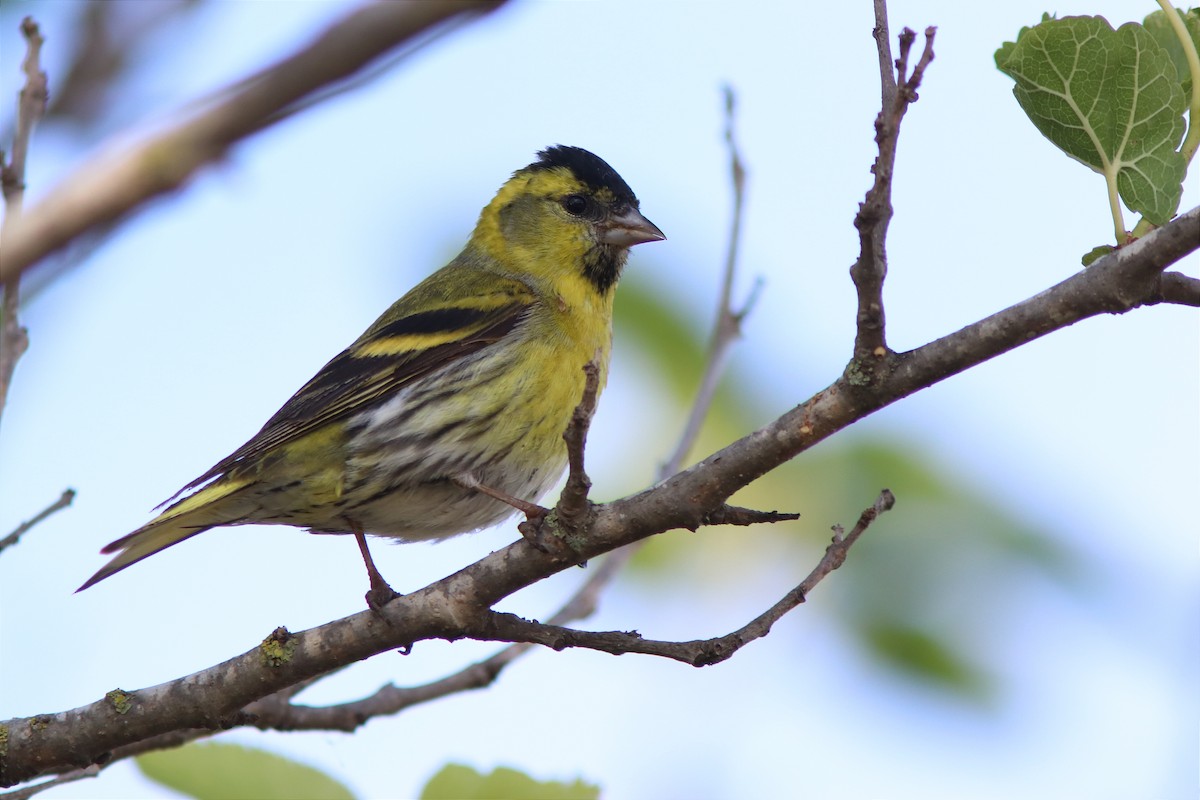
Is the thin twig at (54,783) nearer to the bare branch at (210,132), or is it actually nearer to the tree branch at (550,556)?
the tree branch at (550,556)

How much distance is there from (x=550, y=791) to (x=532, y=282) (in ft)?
10.6

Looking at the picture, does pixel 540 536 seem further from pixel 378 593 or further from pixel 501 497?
pixel 501 497

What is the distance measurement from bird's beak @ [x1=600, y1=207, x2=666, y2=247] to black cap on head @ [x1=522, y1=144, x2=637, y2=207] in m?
0.22

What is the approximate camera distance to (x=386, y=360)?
5723 millimetres

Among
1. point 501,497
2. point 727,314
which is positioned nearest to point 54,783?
point 501,497

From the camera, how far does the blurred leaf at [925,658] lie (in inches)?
207

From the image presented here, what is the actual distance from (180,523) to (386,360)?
3.83 feet

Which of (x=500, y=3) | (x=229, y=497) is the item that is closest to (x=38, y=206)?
(x=500, y=3)

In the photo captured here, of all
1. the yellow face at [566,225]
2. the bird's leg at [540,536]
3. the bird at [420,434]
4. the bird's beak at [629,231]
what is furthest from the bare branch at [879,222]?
the bird's beak at [629,231]

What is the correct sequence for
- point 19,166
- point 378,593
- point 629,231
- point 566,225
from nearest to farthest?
point 378,593 < point 19,166 < point 629,231 < point 566,225

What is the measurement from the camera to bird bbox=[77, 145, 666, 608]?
5.15 meters

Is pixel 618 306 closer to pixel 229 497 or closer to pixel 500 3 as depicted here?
pixel 229 497

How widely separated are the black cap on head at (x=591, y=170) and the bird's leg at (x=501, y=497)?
2114 mm

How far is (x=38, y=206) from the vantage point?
1.36m
